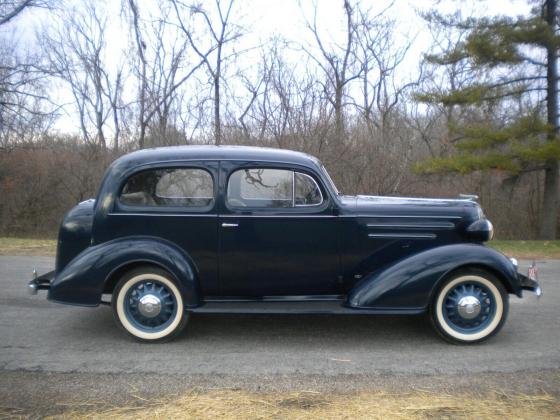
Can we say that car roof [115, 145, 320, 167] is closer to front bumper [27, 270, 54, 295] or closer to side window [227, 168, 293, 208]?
side window [227, 168, 293, 208]

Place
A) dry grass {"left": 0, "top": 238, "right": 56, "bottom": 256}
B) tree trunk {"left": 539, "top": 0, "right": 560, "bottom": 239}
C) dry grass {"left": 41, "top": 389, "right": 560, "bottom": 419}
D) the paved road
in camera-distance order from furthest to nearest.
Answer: tree trunk {"left": 539, "top": 0, "right": 560, "bottom": 239}
dry grass {"left": 0, "top": 238, "right": 56, "bottom": 256}
the paved road
dry grass {"left": 41, "top": 389, "right": 560, "bottom": 419}

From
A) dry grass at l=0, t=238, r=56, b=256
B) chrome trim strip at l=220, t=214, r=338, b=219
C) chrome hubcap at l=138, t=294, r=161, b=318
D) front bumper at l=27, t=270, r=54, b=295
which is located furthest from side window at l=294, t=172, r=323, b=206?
dry grass at l=0, t=238, r=56, b=256

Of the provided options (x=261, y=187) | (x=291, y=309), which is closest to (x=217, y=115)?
(x=261, y=187)

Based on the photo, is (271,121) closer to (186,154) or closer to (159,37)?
(159,37)

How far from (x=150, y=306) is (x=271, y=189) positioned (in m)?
1.55

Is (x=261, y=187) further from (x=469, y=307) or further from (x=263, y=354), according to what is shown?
(x=469, y=307)

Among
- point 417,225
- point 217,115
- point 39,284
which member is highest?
point 217,115

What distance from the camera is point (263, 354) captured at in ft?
14.1

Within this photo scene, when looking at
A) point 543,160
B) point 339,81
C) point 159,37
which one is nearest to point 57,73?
point 159,37

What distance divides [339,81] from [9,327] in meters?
20.3

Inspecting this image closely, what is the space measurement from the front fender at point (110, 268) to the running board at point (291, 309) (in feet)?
0.65

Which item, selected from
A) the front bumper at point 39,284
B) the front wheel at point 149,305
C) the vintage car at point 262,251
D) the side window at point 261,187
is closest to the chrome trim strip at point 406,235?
the vintage car at point 262,251

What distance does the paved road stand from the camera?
3986 millimetres

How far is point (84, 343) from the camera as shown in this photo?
4582mm
